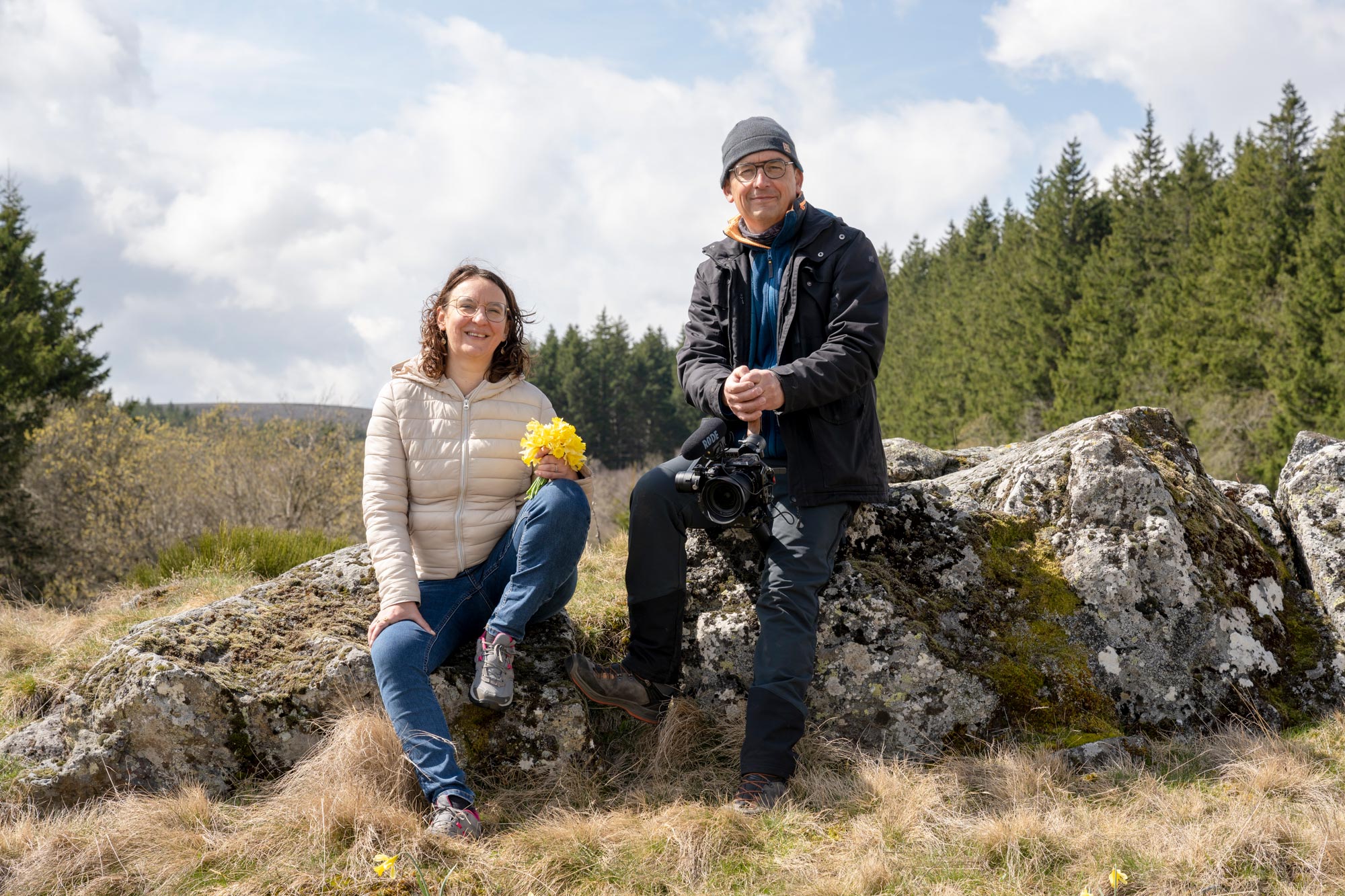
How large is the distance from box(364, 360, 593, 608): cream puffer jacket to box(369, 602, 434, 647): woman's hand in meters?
0.17

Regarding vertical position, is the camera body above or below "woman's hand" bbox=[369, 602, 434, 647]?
above

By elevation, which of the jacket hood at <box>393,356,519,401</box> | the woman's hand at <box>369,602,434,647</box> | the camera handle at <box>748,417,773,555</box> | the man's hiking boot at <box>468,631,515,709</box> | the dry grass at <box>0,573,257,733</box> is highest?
the jacket hood at <box>393,356,519,401</box>

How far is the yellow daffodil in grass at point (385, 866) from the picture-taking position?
7.74ft

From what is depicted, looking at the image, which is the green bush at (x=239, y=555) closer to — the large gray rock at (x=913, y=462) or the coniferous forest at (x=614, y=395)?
the large gray rock at (x=913, y=462)

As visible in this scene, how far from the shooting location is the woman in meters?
3.11

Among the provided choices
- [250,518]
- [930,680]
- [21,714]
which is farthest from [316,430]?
[930,680]

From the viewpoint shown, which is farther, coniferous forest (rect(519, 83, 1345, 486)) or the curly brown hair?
coniferous forest (rect(519, 83, 1345, 486))

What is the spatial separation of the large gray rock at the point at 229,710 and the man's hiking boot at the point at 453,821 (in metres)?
0.39

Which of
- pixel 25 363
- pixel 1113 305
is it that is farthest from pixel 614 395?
pixel 25 363

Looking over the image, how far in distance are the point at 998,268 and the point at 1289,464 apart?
4114 cm

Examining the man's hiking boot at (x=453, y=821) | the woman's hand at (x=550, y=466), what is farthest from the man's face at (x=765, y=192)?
the man's hiking boot at (x=453, y=821)

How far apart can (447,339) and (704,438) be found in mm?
1112

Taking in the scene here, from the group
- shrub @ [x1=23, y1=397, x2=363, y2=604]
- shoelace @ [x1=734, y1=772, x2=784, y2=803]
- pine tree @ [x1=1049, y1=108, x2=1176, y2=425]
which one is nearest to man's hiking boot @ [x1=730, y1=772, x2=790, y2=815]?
shoelace @ [x1=734, y1=772, x2=784, y2=803]

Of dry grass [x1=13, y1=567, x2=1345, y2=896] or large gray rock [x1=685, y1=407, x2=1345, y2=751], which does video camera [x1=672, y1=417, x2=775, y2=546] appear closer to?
large gray rock [x1=685, y1=407, x2=1345, y2=751]
